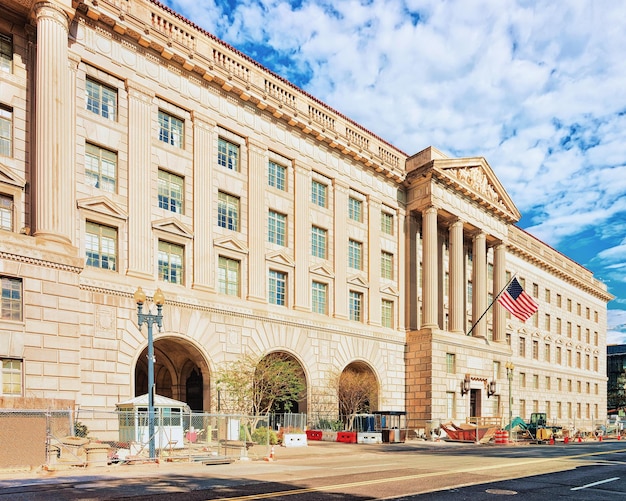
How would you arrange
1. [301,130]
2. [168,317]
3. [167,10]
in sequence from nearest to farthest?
[168,317]
[167,10]
[301,130]

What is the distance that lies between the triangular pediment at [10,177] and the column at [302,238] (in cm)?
1816

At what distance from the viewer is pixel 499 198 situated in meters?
58.7

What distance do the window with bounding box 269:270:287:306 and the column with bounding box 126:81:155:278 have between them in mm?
9202

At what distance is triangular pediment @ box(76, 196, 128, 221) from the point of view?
29078 millimetres

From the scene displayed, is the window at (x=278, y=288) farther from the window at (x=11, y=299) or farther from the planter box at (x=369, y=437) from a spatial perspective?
the window at (x=11, y=299)

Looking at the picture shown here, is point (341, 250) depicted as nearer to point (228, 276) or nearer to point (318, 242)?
point (318, 242)

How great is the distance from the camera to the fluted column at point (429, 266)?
48.9 metres

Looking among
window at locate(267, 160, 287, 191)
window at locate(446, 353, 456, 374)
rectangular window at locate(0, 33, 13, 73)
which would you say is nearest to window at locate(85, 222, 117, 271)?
rectangular window at locate(0, 33, 13, 73)

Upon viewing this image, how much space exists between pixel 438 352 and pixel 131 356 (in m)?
25.9

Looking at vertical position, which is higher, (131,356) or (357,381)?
(131,356)

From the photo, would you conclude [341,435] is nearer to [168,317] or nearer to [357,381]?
[357,381]

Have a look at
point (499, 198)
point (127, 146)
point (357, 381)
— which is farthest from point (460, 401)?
point (127, 146)

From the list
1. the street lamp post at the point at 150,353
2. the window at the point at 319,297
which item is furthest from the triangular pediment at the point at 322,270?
the street lamp post at the point at 150,353

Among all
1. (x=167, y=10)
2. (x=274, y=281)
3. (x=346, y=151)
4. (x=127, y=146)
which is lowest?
(x=274, y=281)
